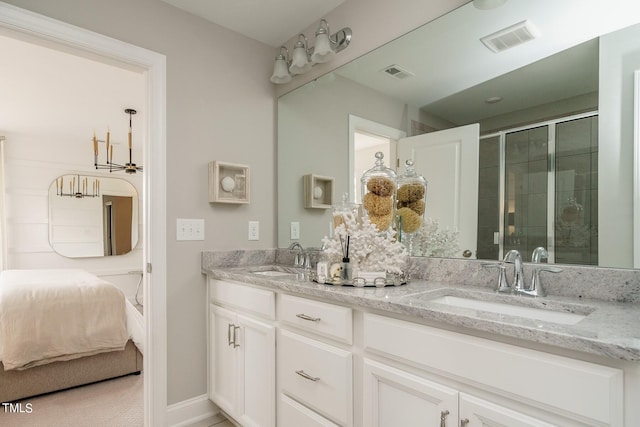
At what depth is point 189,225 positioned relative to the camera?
83.6 inches

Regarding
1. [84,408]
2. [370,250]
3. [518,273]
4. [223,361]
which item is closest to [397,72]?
[370,250]

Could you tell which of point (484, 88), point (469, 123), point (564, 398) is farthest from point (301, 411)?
point (484, 88)

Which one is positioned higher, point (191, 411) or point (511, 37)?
point (511, 37)

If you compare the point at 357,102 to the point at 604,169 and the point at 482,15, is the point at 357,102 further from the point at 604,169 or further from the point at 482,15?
the point at 604,169

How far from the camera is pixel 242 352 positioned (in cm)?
183

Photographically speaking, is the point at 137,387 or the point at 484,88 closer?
the point at 484,88

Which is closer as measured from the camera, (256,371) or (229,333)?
(256,371)

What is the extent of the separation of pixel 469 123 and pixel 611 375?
3.60 ft

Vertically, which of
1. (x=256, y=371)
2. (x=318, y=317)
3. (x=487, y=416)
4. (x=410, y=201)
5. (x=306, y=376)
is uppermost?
(x=410, y=201)

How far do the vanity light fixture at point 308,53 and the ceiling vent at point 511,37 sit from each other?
807mm

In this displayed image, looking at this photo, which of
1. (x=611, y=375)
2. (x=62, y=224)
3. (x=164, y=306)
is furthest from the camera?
(x=62, y=224)

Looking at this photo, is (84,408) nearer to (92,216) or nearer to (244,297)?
(244,297)

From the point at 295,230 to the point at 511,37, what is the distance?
157 cm

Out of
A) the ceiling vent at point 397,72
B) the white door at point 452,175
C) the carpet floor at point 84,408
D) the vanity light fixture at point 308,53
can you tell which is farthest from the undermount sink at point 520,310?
the carpet floor at point 84,408
